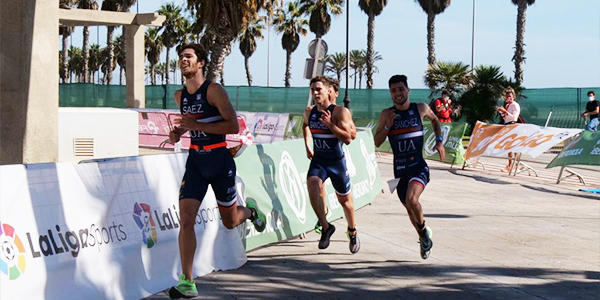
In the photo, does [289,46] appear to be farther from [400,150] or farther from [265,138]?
[400,150]

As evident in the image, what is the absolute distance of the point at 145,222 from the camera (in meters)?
7.36

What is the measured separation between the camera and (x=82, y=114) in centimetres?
2148

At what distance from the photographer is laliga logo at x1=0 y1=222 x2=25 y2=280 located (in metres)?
5.64

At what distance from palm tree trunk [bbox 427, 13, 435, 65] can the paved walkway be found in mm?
37873

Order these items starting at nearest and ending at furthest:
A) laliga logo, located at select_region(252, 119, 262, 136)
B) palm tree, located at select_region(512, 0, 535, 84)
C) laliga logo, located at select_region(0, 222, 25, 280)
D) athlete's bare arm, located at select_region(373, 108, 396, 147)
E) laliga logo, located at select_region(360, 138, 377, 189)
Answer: laliga logo, located at select_region(0, 222, 25, 280), athlete's bare arm, located at select_region(373, 108, 396, 147), laliga logo, located at select_region(360, 138, 377, 189), laliga logo, located at select_region(252, 119, 262, 136), palm tree, located at select_region(512, 0, 535, 84)

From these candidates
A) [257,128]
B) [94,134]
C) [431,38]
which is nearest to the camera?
[94,134]

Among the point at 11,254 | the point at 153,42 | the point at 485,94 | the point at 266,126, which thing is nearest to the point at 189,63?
the point at 11,254

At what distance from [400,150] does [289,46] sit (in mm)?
77362

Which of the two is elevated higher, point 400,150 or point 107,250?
point 400,150

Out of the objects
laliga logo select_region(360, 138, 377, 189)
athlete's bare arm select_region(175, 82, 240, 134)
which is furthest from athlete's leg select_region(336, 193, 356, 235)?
laliga logo select_region(360, 138, 377, 189)

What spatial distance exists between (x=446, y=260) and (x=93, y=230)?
406cm

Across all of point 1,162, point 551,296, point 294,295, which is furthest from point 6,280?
point 1,162

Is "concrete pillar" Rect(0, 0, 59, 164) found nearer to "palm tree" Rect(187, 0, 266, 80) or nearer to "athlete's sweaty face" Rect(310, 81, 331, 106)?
"athlete's sweaty face" Rect(310, 81, 331, 106)

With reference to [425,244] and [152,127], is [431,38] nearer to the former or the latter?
[152,127]
